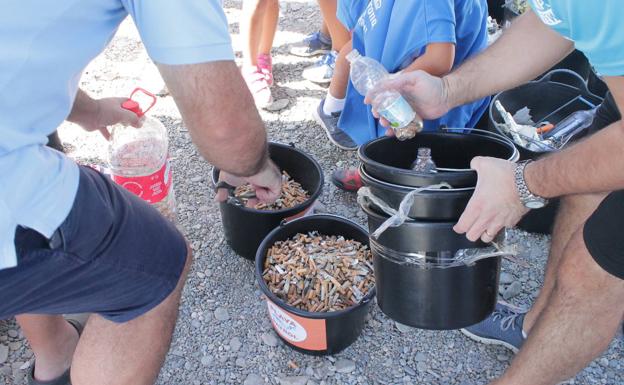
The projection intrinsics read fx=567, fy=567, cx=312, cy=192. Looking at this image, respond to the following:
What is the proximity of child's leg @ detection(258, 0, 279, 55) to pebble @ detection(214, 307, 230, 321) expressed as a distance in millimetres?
2318

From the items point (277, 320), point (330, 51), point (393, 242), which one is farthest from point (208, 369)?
point (330, 51)

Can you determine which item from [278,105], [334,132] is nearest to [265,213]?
[334,132]

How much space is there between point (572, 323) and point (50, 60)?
1617 mm

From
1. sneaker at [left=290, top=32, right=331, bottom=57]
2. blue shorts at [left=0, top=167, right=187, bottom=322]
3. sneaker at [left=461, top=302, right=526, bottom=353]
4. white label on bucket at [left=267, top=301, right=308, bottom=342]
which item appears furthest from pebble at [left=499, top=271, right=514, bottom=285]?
sneaker at [left=290, top=32, right=331, bottom=57]

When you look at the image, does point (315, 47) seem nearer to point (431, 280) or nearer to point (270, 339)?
point (270, 339)

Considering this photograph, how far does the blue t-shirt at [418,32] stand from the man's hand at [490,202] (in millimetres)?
966

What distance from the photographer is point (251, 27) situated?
396 centimetres

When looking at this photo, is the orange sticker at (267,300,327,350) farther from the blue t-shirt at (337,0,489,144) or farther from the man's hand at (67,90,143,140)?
the blue t-shirt at (337,0,489,144)

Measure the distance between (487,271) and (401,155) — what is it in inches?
20.6

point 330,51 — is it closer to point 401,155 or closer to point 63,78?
point 401,155

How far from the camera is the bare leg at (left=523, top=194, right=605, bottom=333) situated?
1964 mm

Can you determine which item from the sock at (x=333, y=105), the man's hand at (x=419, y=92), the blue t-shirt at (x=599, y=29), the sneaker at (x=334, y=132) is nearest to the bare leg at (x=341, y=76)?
the sock at (x=333, y=105)

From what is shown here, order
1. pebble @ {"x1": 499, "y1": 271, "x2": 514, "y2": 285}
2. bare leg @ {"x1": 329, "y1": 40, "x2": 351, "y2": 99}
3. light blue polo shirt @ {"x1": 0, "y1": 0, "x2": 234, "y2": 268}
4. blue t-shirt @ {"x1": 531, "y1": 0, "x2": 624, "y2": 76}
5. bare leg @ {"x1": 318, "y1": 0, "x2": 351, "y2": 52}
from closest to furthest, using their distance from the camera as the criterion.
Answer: light blue polo shirt @ {"x1": 0, "y1": 0, "x2": 234, "y2": 268}
blue t-shirt @ {"x1": 531, "y1": 0, "x2": 624, "y2": 76}
pebble @ {"x1": 499, "y1": 271, "x2": 514, "y2": 285}
bare leg @ {"x1": 329, "y1": 40, "x2": 351, "y2": 99}
bare leg @ {"x1": 318, "y1": 0, "x2": 351, "y2": 52}

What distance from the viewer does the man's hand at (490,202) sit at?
5.26 ft
